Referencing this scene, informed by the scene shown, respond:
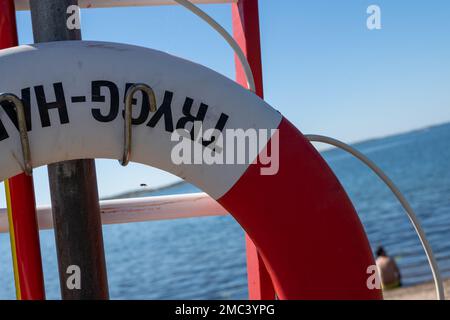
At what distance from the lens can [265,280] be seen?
2012 mm

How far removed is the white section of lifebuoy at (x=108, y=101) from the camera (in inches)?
58.4

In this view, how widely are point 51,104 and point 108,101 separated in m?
0.10

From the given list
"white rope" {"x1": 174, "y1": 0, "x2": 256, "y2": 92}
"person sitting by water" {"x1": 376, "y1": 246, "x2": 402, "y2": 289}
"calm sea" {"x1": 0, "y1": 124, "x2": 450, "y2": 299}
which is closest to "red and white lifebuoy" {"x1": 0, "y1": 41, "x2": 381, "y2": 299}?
"white rope" {"x1": 174, "y1": 0, "x2": 256, "y2": 92}

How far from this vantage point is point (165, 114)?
1526mm

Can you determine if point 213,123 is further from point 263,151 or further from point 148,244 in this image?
point 148,244

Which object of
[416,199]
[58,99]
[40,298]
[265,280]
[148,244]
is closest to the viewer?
[58,99]

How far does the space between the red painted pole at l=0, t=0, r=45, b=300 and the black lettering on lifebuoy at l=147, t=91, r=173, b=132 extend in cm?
42

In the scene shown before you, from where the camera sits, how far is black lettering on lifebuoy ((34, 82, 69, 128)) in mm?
1478

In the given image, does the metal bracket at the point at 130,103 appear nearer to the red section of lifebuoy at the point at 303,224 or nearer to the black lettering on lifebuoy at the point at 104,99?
the black lettering on lifebuoy at the point at 104,99

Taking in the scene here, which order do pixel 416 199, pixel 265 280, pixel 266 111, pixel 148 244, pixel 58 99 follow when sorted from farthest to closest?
pixel 148 244
pixel 416 199
pixel 265 280
pixel 266 111
pixel 58 99

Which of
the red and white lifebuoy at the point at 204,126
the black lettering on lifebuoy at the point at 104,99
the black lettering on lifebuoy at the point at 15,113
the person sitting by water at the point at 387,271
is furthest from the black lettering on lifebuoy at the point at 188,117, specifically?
the person sitting by water at the point at 387,271

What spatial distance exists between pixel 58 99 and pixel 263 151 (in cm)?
40

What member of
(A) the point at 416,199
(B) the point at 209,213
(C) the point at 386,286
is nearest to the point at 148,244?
(A) the point at 416,199

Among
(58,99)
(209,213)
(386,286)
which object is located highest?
(58,99)
